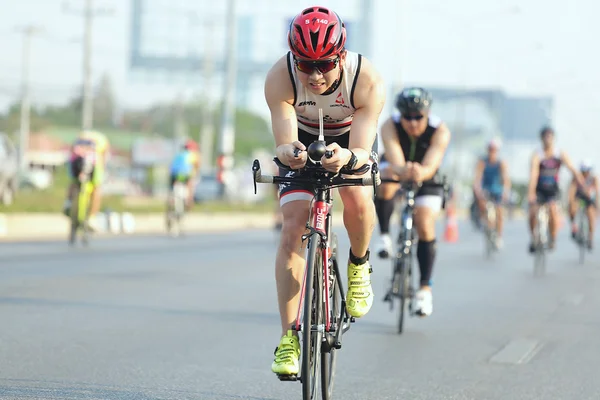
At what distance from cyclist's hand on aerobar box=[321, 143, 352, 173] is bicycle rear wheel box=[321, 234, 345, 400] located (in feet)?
2.26

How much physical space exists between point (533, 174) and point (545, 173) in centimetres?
44

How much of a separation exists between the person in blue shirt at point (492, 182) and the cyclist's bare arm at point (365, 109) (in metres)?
14.6

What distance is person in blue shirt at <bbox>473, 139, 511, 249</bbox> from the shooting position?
21.2 metres

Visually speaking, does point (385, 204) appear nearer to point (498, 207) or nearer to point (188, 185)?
point (498, 207)

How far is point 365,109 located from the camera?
260 inches

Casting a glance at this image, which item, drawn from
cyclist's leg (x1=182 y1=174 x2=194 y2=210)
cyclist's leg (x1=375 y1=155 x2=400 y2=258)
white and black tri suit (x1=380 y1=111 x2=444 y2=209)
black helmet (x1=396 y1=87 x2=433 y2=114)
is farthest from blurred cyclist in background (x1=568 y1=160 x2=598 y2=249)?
black helmet (x1=396 y1=87 x2=433 y2=114)

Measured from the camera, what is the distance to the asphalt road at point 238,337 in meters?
7.32

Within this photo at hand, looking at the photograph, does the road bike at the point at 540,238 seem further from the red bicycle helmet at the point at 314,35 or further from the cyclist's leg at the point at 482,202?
the red bicycle helmet at the point at 314,35

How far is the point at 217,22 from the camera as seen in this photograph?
75.5 meters

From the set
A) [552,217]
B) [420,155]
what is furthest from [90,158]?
[420,155]

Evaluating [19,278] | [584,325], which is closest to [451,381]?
[584,325]

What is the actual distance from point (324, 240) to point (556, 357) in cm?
329

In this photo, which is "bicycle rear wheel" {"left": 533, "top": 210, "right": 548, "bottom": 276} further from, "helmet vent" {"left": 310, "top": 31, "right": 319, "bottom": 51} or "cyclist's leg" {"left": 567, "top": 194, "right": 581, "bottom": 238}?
"helmet vent" {"left": 310, "top": 31, "right": 319, "bottom": 51}

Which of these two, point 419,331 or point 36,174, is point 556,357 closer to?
point 419,331
